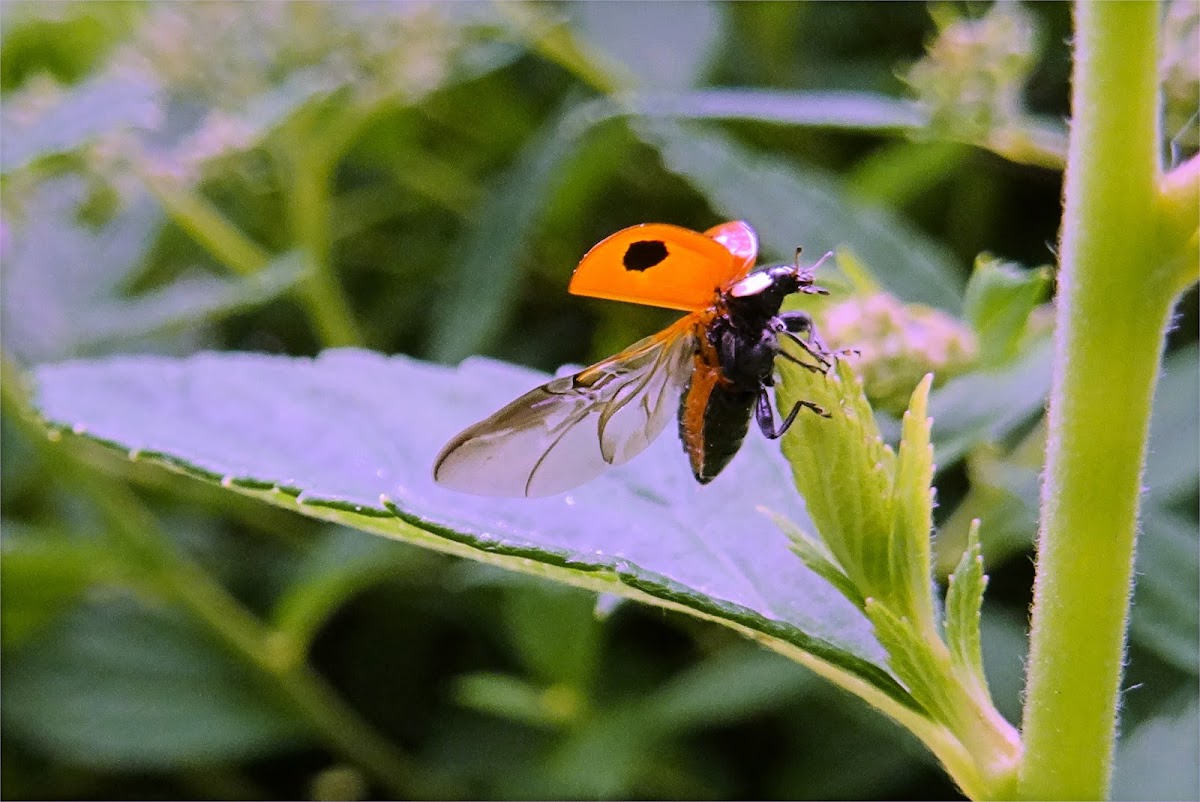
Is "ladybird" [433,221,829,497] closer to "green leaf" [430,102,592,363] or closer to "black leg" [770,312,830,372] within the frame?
"black leg" [770,312,830,372]

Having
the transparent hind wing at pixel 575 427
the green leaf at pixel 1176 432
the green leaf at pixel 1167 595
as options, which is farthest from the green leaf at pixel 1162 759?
the transparent hind wing at pixel 575 427

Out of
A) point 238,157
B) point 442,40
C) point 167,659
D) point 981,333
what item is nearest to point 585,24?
point 442,40

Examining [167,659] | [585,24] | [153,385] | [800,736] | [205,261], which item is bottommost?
[800,736]

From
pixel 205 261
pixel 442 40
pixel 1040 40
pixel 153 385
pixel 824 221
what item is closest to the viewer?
pixel 153 385

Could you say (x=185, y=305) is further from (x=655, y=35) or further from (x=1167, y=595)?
(x=1167, y=595)

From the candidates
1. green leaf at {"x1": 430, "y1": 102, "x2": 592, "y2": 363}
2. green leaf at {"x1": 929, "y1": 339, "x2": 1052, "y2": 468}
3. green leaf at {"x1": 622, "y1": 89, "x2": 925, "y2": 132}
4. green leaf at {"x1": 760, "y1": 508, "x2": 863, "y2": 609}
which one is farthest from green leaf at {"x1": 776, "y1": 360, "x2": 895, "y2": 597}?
green leaf at {"x1": 430, "y1": 102, "x2": 592, "y2": 363}

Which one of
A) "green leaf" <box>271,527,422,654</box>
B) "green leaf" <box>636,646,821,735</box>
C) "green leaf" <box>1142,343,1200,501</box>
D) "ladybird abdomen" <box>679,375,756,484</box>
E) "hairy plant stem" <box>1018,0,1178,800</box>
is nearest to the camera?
"hairy plant stem" <box>1018,0,1178,800</box>

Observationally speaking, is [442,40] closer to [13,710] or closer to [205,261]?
[205,261]

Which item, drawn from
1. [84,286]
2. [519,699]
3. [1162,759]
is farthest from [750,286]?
[84,286]
